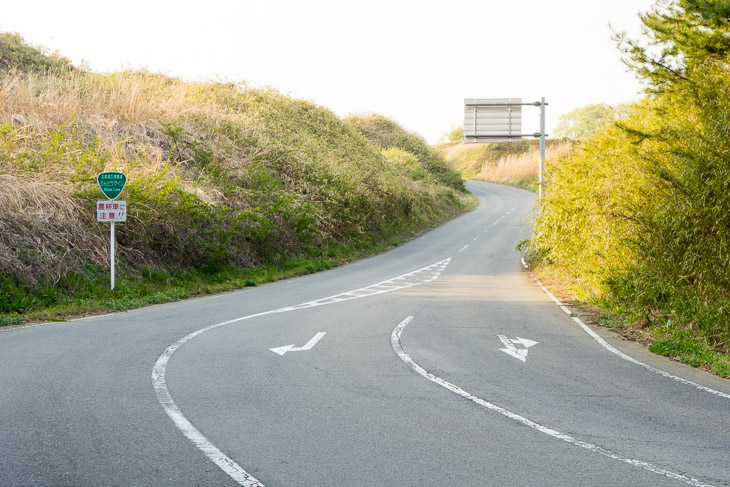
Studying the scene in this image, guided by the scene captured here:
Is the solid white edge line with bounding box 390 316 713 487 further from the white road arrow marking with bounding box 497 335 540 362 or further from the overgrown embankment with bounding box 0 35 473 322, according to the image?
the overgrown embankment with bounding box 0 35 473 322

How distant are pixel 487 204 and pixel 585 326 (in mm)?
50922

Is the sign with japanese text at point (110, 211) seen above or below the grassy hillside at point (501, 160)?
below

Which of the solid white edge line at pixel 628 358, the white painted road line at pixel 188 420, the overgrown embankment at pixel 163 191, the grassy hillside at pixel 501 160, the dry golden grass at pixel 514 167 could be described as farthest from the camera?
the grassy hillside at pixel 501 160

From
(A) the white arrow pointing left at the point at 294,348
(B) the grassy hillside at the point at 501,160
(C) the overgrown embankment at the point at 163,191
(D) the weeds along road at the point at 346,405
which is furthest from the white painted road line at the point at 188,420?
(B) the grassy hillside at the point at 501,160

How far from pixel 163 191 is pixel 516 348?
12058mm

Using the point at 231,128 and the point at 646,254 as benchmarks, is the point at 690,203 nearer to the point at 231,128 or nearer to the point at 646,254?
the point at 646,254

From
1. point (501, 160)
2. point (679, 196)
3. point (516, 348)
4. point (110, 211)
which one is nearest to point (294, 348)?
point (516, 348)

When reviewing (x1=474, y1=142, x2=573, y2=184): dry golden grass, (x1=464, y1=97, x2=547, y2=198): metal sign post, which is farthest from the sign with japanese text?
(x1=474, y1=142, x2=573, y2=184): dry golden grass

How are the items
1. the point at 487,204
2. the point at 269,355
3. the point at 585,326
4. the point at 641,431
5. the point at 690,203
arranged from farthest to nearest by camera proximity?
the point at 487,204 < the point at 585,326 < the point at 690,203 < the point at 269,355 < the point at 641,431

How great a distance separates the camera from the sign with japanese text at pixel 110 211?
15352 millimetres

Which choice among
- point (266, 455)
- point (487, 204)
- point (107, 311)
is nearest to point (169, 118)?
point (107, 311)

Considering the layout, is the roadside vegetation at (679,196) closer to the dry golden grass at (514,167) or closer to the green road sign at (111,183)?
the green road sign at (111,183)

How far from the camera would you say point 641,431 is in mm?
5508

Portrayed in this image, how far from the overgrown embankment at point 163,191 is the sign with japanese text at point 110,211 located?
2.68 feet
